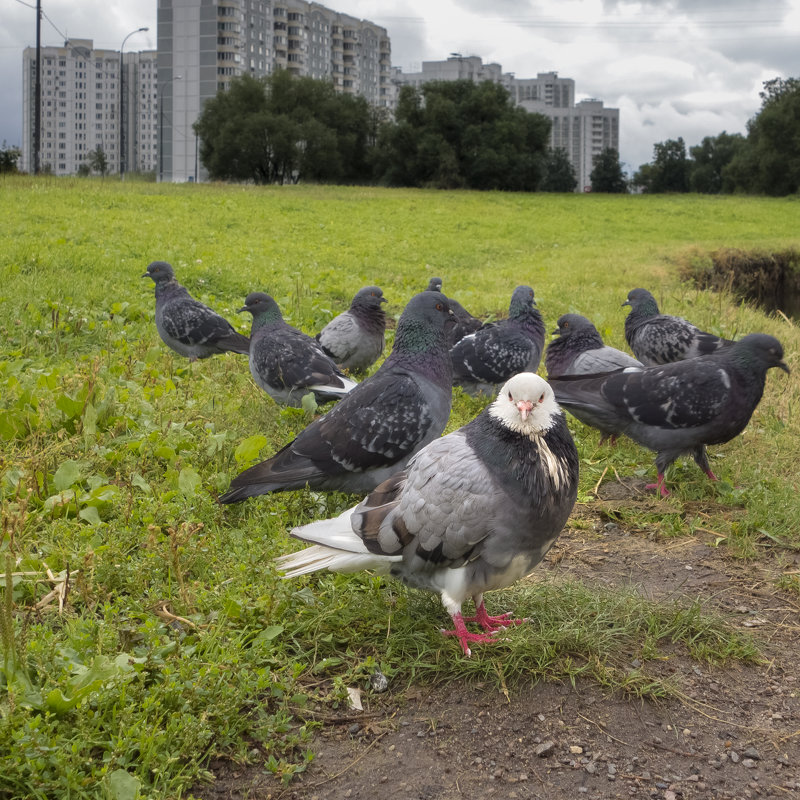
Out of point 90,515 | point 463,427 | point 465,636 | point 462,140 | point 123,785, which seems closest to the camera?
point 123,785

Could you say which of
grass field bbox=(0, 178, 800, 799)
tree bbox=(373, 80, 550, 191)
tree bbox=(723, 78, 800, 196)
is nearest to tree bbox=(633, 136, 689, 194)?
tree bbox=(723, 78, 800, 196)

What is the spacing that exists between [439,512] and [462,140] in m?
47.0

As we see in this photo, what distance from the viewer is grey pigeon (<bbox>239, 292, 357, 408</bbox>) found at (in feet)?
17.5

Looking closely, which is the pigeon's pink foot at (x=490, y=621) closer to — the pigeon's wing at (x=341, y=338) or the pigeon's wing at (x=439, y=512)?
the pigeon's wing at (x=439, y=512)

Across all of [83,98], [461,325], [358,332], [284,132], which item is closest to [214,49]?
[83,98]

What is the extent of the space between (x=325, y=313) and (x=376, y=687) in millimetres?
6172

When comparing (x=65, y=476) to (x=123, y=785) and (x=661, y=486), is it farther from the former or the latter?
(x=661, y=486)

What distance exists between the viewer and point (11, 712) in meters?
2.37

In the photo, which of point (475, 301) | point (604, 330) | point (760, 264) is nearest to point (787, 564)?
point (604, 330)

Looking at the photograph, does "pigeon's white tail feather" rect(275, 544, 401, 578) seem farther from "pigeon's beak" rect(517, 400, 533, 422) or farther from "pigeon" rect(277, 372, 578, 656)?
"pigeon's beak" rect(517, 400, 533, 422)

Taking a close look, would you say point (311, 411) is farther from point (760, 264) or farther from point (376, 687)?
point (760, 264)

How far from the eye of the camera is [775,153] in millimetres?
47812

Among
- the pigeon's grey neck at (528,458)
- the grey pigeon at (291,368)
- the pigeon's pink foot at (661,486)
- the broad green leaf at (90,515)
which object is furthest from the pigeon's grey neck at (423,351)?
the broad green leaf at (90,515)

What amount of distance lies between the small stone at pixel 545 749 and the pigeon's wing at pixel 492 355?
377 cm
